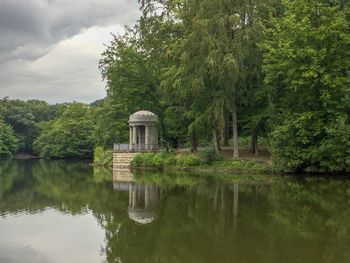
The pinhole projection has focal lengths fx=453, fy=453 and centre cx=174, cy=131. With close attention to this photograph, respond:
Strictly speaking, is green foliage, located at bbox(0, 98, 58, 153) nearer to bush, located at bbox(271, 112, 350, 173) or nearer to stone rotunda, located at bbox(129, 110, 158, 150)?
stone rotunda, located at bbox(129, 110, 158, 150)

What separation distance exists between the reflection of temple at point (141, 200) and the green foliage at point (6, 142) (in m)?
61.2

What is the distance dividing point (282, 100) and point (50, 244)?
2212 centimetres

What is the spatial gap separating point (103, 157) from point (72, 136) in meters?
26.4

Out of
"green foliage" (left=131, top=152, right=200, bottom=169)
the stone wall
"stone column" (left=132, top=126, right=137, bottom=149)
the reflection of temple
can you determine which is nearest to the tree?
"green foliage" (left=131, top=152, right=200, bottom=169)

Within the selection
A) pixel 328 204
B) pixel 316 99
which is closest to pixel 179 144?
pixel 316 99

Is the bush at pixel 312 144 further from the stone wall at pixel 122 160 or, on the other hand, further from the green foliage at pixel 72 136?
the green foliage at pixel 72 136

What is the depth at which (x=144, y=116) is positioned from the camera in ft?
131

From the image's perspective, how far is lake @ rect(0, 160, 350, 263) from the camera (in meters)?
9.71

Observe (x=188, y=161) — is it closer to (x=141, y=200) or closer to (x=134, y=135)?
(x=134, y=135)

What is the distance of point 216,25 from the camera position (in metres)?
29.2

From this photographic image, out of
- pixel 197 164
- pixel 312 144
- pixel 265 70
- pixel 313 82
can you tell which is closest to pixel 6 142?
pixel 197 164

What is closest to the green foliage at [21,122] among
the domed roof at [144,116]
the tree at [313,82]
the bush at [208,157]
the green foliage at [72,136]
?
the green foliage at [72,136]

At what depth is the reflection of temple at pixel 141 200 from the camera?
14578mm

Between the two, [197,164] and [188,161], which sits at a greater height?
[188,161]
